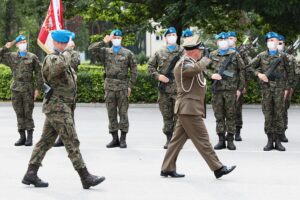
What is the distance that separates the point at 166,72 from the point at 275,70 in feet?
5.74

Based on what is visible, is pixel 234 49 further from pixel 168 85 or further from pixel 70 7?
pixel 70 7

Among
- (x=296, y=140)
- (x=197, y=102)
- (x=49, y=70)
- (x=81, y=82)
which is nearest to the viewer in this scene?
(x=49, y=70)

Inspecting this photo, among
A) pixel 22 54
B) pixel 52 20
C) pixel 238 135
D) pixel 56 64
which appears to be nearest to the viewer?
pixel 56 64

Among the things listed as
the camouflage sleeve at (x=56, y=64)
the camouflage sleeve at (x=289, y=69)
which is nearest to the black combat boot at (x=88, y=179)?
the camouflage sleeve at (x=56, y=64)

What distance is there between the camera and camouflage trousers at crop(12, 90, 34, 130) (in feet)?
41.5

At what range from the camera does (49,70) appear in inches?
339

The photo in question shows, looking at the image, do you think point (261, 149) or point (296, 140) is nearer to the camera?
point (261, 149)

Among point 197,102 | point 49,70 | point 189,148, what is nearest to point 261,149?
point 189,148

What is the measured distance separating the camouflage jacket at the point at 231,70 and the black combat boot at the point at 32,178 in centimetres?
430

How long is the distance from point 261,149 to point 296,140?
165 centimetres

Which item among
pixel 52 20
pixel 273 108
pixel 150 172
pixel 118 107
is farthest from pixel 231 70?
pixel 52 20

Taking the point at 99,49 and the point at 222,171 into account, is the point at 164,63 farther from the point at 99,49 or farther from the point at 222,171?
the point at 222,171

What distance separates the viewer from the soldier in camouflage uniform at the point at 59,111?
8633 mm

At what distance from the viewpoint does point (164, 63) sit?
12125 mm
